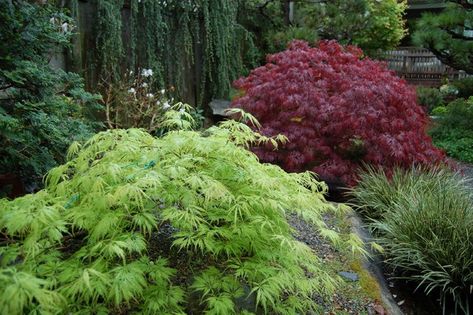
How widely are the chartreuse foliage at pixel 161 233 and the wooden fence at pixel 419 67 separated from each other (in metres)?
12.4

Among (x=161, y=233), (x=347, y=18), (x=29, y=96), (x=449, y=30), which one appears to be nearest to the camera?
(x=161, y=233)

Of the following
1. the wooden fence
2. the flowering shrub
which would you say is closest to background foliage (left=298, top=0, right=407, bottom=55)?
the wooden fence

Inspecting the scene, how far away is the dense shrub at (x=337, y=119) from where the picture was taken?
437 centimetres

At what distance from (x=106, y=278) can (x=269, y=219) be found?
90 cm

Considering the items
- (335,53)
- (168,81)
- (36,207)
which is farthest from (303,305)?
(168,81)

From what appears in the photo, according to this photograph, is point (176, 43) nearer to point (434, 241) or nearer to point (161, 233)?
point (161, 233)

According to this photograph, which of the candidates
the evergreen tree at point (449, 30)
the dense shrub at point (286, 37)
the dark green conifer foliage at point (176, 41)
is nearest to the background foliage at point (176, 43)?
the dark green conifer foliage at point (176, 41)

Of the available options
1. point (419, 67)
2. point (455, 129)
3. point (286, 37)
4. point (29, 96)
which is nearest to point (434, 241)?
point (29, 96)

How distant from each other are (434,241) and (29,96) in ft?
10.8

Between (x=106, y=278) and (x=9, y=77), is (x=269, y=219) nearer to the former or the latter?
(x=106, y=278)

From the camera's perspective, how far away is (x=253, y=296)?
2.38 meters

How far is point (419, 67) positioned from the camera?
44.7 feet

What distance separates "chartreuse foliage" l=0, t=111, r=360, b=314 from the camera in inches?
73.0

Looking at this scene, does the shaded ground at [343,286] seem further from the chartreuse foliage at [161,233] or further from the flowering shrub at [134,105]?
the flowering shrub at [134,105]
